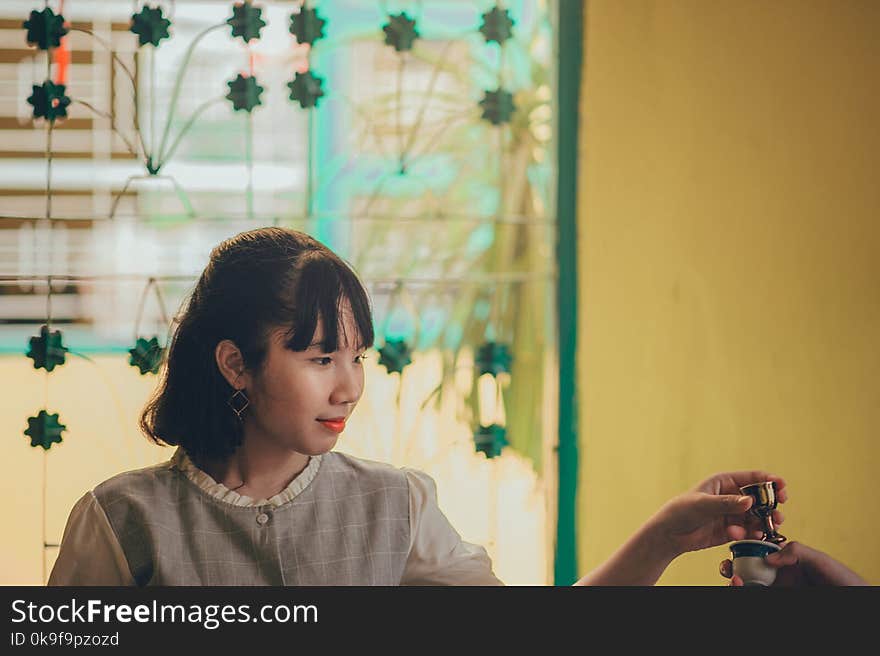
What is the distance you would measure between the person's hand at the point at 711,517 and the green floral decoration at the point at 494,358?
2.05 feet

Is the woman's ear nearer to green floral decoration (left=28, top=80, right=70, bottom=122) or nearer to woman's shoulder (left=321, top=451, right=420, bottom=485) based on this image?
woman's shoulder (left=321, top=451, right=420, bottom=485)

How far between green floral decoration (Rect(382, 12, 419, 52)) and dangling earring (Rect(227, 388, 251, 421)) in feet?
2.35

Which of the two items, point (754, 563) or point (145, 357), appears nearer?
point (754, 563)

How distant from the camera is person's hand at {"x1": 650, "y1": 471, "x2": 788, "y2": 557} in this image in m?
0.92

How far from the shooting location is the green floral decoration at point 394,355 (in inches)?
59.1

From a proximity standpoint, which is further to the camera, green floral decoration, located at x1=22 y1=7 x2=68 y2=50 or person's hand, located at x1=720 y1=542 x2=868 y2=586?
green floral decoration, located at x1=22 y1=7 x2=68 y2=50

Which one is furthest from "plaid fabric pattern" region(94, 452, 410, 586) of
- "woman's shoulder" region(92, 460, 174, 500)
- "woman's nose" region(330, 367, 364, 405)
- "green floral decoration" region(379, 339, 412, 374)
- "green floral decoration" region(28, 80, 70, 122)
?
"green floral decoration" region(28, 80, 70, 122)

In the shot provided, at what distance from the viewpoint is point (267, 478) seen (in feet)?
3.24

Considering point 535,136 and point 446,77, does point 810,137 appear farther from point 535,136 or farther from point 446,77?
point 446,77

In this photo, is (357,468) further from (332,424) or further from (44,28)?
(44,28)

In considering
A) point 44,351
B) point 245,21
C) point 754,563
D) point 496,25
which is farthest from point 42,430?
point 754,563

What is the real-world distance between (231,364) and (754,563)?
566 mm

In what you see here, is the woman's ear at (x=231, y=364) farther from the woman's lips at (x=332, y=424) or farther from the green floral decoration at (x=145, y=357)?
the green floral decoration at (x=145, y=357)
